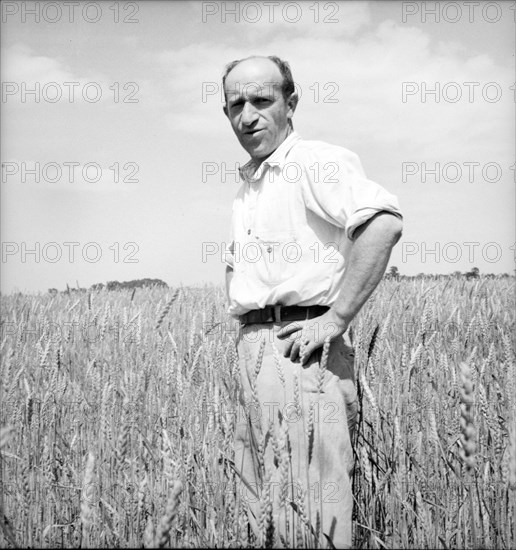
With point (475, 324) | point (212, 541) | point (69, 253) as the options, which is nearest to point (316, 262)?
point (212, 541)

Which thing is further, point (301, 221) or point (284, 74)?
point (284, 74)

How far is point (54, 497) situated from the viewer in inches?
69.5

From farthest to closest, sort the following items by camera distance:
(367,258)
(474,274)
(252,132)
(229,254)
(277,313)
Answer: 1. (474,274)
2. (229,254)
3. (252,132)
4. (277,313)
5. (367,258)

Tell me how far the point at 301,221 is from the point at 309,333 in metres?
0.31

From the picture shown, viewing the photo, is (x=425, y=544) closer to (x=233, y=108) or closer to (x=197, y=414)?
(x=197, y=414)

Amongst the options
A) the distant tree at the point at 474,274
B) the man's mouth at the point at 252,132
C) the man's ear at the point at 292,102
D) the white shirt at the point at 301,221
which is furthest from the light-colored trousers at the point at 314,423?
the distant tree at the point at 474,274

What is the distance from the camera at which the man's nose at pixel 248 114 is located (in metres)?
1.70

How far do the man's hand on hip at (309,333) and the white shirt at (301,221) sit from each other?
0.07 metres

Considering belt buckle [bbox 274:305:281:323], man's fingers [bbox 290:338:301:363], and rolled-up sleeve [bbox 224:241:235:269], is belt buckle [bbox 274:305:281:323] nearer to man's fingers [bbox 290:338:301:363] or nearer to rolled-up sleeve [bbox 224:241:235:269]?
man's fingers [bbox 290:338:301:363]

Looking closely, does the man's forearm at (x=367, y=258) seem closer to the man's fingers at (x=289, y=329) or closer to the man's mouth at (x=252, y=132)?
the man's fingers at (x=289, y=329)

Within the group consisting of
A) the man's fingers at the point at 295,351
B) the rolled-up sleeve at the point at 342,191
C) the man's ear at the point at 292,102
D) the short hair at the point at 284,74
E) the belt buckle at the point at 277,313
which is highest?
the short hair at the point at 284,74

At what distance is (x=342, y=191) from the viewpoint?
1.54m

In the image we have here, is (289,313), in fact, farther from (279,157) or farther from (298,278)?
(279,157)

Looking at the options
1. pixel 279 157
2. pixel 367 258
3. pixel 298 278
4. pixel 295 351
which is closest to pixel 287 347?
pixel 295 351
